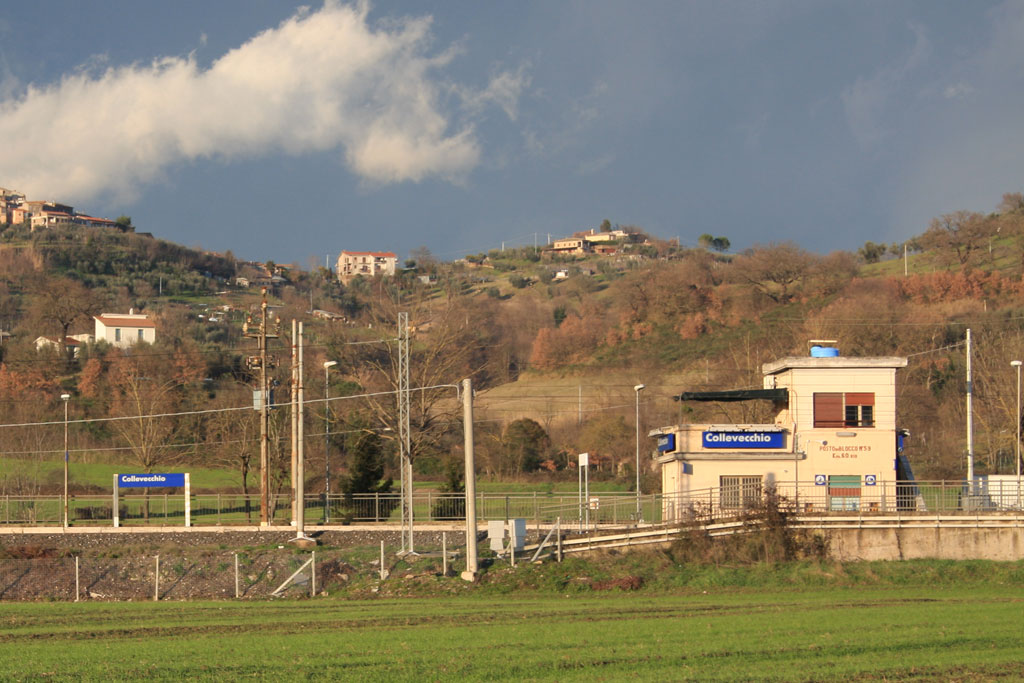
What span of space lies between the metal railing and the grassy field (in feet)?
28.5

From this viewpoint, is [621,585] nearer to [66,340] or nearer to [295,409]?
[295,409]

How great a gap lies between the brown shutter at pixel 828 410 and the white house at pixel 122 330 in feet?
326

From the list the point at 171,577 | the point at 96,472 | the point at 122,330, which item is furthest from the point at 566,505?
the point at 122,330

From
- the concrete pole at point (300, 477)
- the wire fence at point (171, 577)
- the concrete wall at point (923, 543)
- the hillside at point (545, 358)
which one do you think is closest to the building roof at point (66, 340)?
the hillside at point (545, 358)

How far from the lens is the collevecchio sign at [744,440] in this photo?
132 feet

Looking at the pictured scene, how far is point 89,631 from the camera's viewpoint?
22844 millimetres

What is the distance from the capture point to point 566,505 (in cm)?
4697

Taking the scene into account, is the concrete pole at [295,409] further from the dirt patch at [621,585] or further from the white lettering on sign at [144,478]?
the dirt patch at [621,585]

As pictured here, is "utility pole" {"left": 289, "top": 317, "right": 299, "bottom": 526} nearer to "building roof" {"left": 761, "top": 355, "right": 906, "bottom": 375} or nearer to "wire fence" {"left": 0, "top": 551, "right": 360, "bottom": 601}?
"wire fence" {"left": 0, "top": 551, "right": 360, "bottom": 601}

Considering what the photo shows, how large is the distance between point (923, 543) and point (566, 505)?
16.1m

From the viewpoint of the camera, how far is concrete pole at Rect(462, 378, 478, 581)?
107ft

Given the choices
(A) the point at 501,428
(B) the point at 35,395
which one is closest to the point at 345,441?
(A) the point at 501,428

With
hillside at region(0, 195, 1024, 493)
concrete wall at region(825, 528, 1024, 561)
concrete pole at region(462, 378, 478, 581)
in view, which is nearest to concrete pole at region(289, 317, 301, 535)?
hillside at region(0, 195, 1024, 493)

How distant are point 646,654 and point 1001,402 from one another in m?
50.5
